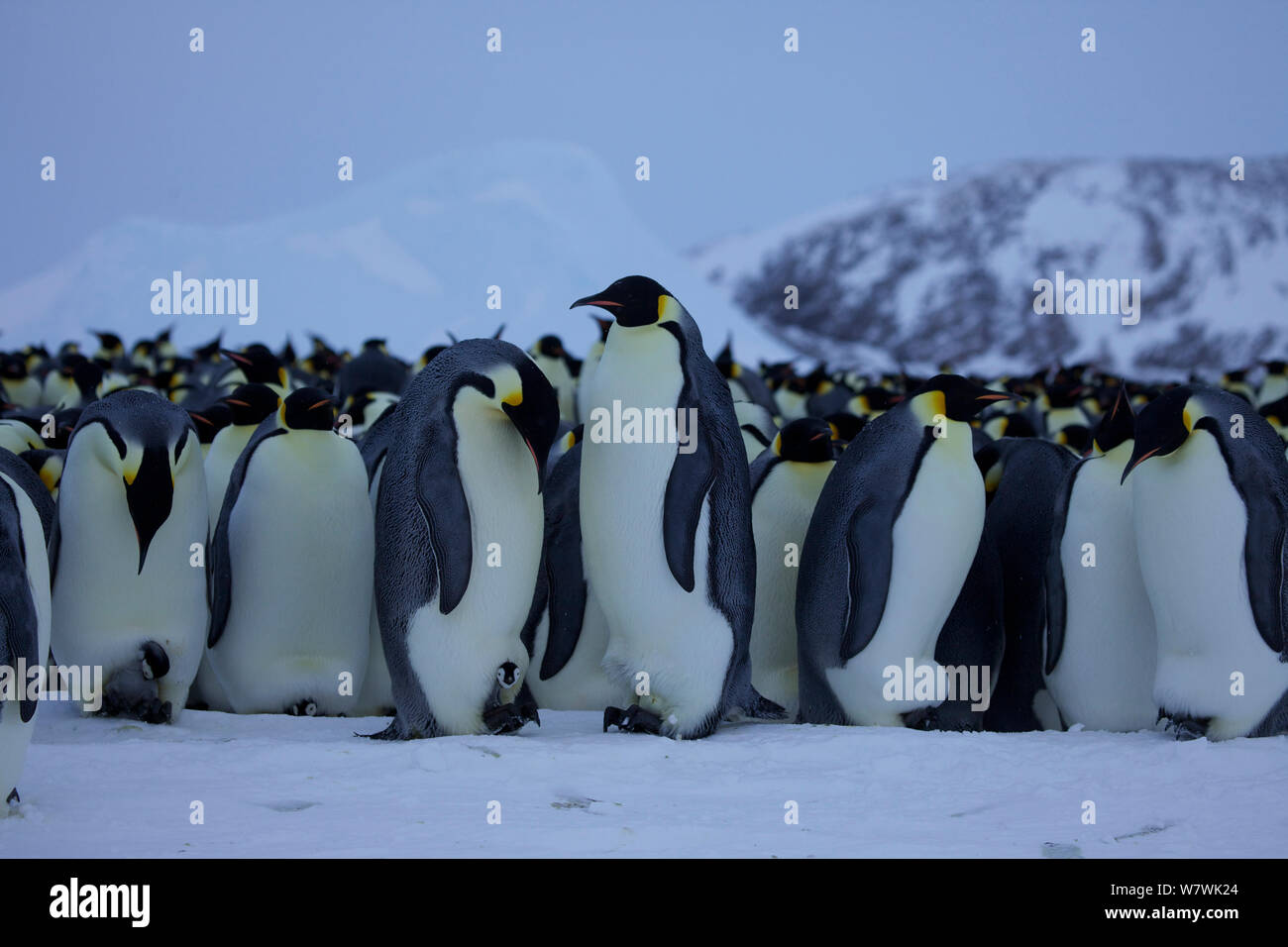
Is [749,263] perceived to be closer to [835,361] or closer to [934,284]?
[934,284]

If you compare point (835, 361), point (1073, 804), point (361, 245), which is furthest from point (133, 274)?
Answer: point (1073, 804)

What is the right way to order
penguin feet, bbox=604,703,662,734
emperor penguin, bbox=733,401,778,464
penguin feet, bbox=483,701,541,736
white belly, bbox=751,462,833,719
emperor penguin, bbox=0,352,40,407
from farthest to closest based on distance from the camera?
emperor penguin, bbox=0,352,40,407, emperor penguin, bbox=733,401,778,464, white belly, bbox=751,462,833,719, penguin feet, bbox=604,703,662,734, penguin feet, bbox=483,701,541,736

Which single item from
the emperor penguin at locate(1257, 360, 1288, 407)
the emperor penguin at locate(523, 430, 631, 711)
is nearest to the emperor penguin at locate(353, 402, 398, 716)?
the emperor penguin at locate(523, 430, 631, 711)

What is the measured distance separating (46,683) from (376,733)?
Result: 1.23m

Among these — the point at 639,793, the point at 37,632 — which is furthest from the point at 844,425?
the point at 37,632

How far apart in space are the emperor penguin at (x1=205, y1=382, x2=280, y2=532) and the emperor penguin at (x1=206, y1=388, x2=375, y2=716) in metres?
0.38

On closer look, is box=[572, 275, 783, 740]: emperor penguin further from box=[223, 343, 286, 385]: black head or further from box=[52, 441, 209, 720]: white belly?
box=[223, 343, 286, 385]: black head

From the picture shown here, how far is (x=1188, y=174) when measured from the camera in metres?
33.4

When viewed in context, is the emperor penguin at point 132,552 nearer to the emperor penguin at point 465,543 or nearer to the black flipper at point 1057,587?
the emperor penguin at point 465,543

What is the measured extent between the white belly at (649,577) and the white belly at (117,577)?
1.10 meters

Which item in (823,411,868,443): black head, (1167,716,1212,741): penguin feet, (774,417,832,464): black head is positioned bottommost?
(1167,716,1212,741): penguin feet

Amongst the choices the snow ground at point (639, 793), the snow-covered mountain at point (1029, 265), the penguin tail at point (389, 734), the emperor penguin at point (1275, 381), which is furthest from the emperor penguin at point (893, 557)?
the snow-covered mountain at point (1029, 265)

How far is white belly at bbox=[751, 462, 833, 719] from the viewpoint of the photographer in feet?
13.5

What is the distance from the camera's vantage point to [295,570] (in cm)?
383
